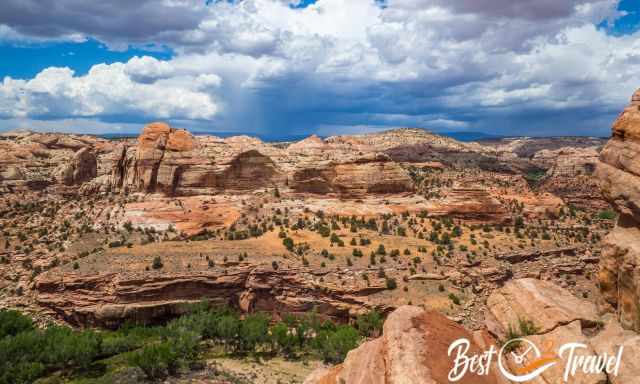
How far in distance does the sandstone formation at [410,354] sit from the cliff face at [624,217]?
374 centimetres

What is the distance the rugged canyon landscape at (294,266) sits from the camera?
1123 cm

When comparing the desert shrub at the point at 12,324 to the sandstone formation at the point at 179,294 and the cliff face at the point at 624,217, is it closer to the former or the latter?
the sandstone formation at the point at 179,294

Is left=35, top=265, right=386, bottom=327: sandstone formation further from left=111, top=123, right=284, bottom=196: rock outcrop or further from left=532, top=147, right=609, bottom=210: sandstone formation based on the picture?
left=532, top=147, right=609, bottom=210: sandstone formation

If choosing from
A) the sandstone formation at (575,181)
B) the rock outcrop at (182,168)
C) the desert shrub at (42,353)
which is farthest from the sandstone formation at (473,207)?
the desert shrub at (42,353)

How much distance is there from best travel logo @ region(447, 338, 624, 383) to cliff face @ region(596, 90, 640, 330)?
1803 millimetres

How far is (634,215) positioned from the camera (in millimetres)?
10680

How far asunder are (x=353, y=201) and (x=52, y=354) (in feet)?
130

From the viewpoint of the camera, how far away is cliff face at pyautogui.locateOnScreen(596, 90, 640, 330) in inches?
400

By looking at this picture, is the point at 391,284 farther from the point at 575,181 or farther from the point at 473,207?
the point at 575,181

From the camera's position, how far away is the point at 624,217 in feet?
37.3

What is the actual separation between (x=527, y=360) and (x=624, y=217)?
4.99 m

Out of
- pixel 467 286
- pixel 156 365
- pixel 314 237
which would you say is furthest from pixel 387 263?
pixel 156 365

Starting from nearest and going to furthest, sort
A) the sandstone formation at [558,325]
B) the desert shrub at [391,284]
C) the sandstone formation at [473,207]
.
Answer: the sandstone formation at [558,325] → the desert shrub at [391,284] → the sandstone formation at [473,207]

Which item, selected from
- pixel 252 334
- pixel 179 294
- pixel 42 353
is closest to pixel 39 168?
pixel 179 294
